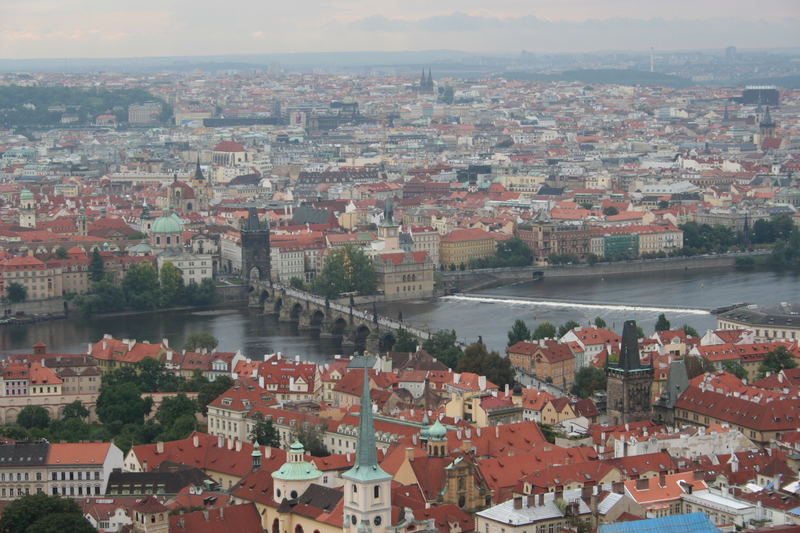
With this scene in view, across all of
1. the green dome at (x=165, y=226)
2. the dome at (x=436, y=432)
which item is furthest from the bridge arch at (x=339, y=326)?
the dome at (x=436, y=432)

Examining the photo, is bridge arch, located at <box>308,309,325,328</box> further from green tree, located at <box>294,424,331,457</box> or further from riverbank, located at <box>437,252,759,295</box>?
green tree, located at <box>294,424,331,457</box>

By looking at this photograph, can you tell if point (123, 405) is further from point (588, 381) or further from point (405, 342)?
point (405, 342)

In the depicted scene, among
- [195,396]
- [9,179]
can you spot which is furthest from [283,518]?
[9,179]

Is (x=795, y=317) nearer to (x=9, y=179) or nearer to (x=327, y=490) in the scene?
(x=327, y=490)

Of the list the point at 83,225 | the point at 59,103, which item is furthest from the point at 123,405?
the point at 59,103

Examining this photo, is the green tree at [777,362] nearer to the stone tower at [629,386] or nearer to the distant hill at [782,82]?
the stone tower at [629,386]

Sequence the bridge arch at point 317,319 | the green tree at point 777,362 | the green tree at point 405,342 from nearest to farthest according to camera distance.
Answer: the green tree at point 777,362 → the green tree at point 405,342 → the bridge arch at point 317,319
